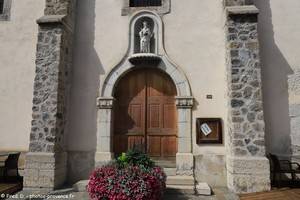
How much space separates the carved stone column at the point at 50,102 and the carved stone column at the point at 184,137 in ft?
8.51

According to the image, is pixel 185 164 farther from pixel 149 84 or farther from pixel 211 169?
pixel 149 84

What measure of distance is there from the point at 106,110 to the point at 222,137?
2.67 metres

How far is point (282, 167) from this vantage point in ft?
20.1

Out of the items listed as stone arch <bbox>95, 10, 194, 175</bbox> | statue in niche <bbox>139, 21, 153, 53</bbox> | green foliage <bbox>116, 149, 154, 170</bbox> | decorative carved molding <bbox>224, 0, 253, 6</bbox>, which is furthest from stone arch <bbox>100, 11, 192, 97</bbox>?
green foliage <bbox>116, 149, 154, 170</bbox>

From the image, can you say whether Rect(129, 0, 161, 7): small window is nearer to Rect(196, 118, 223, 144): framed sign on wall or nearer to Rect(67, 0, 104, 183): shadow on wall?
Rect(67, 0, 104, 183): shadow on wall

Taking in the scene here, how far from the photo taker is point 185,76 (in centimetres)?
667

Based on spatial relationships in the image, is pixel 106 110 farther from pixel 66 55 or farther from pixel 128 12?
pixel 128 12

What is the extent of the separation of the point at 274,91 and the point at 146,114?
113 inches

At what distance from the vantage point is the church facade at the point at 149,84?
609 cm

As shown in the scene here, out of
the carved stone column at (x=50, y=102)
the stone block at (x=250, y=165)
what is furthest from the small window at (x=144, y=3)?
the stone block at (x=250, y=165)

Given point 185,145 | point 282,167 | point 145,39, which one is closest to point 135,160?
point 185,145

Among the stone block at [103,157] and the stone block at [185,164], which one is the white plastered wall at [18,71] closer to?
the stone block at [103,157]

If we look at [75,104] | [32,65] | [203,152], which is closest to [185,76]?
[203,152]

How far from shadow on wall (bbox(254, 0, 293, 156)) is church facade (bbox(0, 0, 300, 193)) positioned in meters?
0.02
